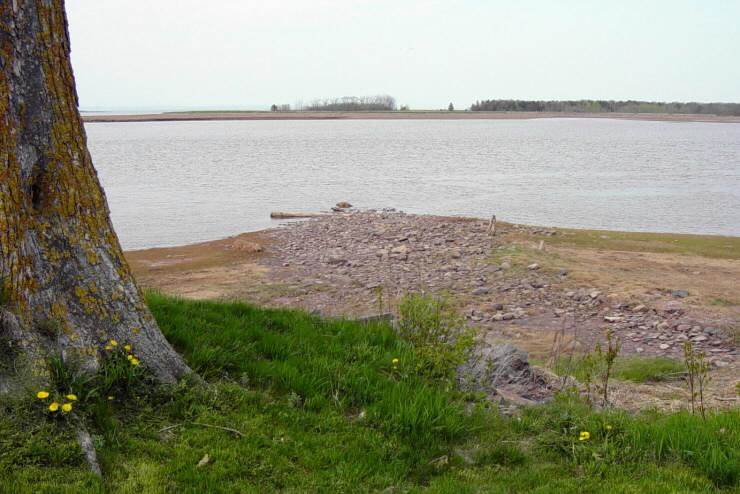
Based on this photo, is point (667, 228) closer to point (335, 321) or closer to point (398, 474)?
point (335, 321)

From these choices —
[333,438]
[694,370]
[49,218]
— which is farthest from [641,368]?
[49,218]

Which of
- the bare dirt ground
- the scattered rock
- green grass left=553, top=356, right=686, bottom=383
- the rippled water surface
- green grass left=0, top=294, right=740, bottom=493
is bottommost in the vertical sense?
the rippled water surface

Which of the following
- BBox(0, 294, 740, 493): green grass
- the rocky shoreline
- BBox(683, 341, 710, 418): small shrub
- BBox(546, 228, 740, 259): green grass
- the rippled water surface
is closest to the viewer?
BBox(0, 294, 740, 493): green grass

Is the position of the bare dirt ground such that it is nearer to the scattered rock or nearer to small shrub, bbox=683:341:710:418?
small shrub, bbox=683:341:710:418

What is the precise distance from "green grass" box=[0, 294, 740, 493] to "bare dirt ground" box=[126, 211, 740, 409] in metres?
2.01

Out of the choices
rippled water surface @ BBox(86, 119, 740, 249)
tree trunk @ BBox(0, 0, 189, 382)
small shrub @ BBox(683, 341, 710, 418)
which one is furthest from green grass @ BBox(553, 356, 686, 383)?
rippled water surface @ BBox(86, 119, 740, 249)

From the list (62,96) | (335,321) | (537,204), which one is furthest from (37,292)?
(537,204)

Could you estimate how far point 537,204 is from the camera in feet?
106

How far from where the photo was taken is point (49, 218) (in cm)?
427

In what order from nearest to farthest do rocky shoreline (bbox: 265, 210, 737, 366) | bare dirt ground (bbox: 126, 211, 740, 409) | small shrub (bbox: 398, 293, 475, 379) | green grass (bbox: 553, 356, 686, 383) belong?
small shrub (bbox: 398, 293, 475, 379) → green grass (bbox: 553, 356, 686, 383) → bare dirt ground (bbox: 126, 211, 740, 409) → rocky shoreline (bbox: 265, 210, 737, 366)

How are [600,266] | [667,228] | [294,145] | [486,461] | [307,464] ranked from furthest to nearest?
[294,145]
[667,228]
[600,266]
[486,461]
[307,464]

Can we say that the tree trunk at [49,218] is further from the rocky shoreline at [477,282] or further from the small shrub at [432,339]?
the rocky shoreline at [477,282]

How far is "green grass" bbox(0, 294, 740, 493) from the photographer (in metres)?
3.80

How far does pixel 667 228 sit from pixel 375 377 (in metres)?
23.6
